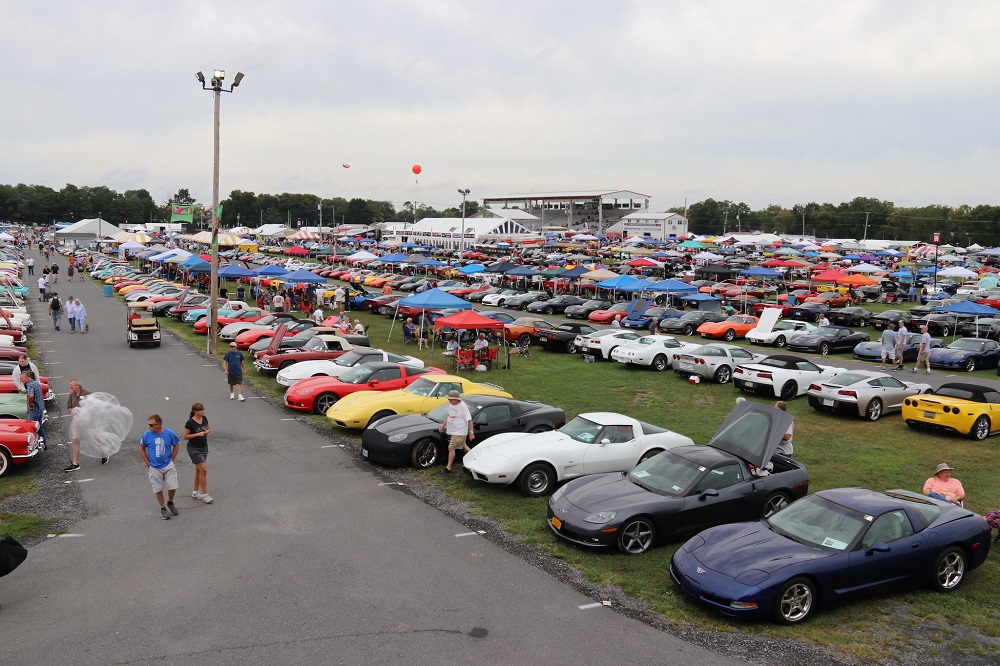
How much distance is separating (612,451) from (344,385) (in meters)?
7.21

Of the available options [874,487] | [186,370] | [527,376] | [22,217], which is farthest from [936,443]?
[22,217]

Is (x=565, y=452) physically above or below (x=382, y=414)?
above

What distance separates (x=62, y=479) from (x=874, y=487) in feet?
41.2

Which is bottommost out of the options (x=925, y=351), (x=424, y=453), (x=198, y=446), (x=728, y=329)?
(x=424, y=453)

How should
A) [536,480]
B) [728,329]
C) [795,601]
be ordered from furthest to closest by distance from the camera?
[728,329]
[536,480]
[795,601]

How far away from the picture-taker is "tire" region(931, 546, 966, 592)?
7.89 metres

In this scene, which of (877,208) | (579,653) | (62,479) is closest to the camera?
(579,653)

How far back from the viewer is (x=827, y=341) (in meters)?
26.9

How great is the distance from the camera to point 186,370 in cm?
2138

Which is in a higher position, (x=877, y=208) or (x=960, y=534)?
(x=877, y=208)

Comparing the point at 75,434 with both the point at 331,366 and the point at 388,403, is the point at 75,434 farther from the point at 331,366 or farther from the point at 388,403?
the point at 331,366

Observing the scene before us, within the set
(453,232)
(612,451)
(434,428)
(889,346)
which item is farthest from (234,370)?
(453,232)

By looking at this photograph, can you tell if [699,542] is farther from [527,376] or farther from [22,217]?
[22,217]

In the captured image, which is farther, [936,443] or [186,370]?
[186,370]
